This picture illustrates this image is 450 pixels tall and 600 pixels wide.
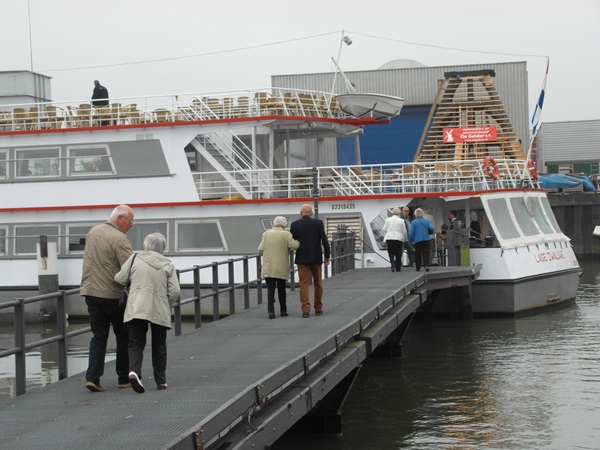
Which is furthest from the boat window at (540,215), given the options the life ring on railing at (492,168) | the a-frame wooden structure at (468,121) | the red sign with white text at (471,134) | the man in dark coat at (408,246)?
the a-frame wooden structure at (468,121)

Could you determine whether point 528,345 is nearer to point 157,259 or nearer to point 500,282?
point 500,282

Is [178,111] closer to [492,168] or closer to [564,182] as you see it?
[492,168]

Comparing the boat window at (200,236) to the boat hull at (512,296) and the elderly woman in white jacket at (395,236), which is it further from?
the boat hull at (512,296)

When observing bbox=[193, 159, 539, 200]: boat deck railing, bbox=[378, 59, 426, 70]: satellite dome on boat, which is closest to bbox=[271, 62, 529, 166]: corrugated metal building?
bbox=[378, 59, 426, 70]: satellite dome on boat

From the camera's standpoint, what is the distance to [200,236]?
24.7 metres

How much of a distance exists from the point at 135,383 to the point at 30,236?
58.0ft

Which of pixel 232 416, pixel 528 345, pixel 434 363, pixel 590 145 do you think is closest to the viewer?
pixel 232 416

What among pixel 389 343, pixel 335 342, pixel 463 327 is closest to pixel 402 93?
pixel 463 327

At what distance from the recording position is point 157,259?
9.12 metres

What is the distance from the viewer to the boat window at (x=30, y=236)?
25.5 m

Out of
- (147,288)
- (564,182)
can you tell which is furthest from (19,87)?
(564,182)

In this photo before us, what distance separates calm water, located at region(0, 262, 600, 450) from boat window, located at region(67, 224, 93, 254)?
3.06m

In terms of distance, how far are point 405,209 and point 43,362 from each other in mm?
8612

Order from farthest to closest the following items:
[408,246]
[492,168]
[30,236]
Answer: [30,236] < [492,168] < [408,246]
